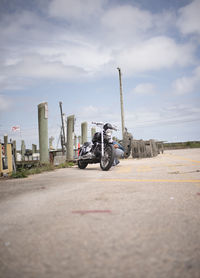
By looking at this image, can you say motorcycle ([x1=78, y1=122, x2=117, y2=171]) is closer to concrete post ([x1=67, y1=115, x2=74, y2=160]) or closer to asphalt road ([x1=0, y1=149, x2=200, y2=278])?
concrete post ([x1=67, y1=115, x2=74, y2=160])

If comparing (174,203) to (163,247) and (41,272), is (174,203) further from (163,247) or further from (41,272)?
(41,272)

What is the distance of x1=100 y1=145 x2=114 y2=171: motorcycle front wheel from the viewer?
812 centimetres

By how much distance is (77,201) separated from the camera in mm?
3363

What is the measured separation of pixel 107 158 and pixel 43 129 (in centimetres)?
360

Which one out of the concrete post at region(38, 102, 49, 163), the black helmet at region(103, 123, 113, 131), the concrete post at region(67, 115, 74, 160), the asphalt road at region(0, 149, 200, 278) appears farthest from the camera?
the concrete post at region(67, 115, 74, 160)

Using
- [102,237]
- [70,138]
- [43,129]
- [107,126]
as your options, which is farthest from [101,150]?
[102,237]

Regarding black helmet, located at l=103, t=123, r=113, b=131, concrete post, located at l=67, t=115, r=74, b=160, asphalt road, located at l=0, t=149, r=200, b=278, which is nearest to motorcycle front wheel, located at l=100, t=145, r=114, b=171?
black helmet, located at l=103, t=123, r=113, b=131

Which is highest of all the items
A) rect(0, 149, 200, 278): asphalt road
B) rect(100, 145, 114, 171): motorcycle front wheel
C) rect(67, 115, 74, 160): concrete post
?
rect(67, 115, 74, 160): concrete post

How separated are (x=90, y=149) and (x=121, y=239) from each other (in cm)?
765

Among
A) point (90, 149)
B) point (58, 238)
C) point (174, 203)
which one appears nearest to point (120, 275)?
point (58, 238)

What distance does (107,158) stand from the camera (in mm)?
8453

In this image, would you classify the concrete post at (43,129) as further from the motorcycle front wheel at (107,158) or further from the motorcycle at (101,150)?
the motorcycle front wheel at (107,158)

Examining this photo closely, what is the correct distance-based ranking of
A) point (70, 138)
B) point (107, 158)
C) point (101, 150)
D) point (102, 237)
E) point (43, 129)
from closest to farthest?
point (102, 237) → point (107, 158) → point (101, 150) → point (43, 129) → point (70, 138)

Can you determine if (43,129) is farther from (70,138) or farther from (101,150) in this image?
(70,138)
